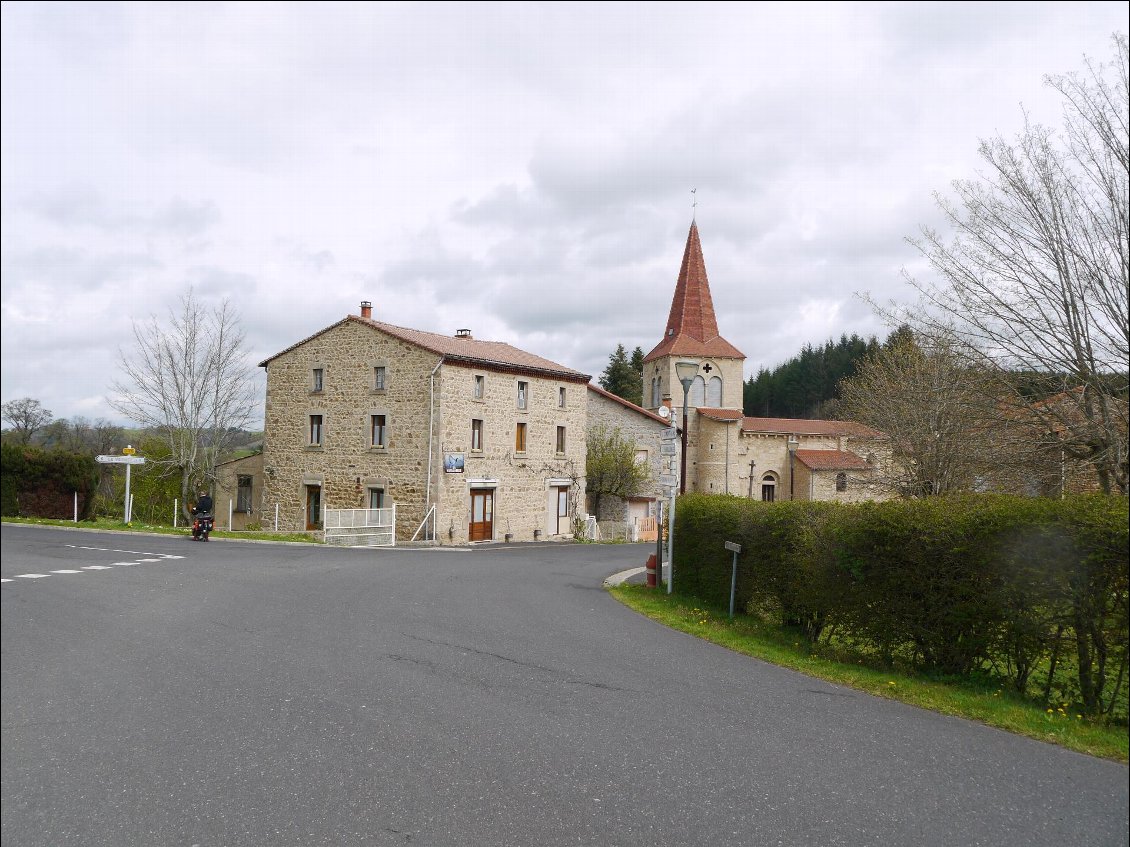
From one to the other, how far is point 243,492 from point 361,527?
11.8 metres

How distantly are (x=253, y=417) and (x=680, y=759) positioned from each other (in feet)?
98.8

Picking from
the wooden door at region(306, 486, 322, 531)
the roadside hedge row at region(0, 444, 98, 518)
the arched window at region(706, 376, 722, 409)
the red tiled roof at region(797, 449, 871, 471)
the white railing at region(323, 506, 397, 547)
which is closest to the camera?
the roadside hedge row at region(0, 444, 98, 518)

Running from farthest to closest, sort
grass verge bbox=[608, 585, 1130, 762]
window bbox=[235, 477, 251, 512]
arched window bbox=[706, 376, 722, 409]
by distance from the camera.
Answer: arched window bbox=[706, 376, 722, 409] → window bbox=[235, 477, 251, 512] → grass verge bbox=[608, 585, 1130, 762]

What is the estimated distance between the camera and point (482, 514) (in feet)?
98.7

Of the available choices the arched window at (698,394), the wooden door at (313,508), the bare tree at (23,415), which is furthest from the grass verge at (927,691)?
the arched window at (698,394)

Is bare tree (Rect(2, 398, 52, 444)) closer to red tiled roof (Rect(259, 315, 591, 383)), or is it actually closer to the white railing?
the white railing

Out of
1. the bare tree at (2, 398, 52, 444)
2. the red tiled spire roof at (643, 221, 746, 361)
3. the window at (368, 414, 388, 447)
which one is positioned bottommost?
the bare tree at (2, 398, 52, 444)

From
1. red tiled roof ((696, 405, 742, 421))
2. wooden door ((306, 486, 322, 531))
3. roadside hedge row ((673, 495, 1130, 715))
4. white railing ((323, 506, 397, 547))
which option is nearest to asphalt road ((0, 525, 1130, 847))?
roadside hedge row ((673, 495, 1130, 715))

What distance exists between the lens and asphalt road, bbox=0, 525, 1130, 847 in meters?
4.17

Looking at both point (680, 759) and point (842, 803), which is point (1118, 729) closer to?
point (842, 803)

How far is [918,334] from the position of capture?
12.1 m

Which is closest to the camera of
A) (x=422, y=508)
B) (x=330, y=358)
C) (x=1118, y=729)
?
(x=1118, y=729)

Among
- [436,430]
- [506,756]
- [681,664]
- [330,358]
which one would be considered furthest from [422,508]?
[506,756]

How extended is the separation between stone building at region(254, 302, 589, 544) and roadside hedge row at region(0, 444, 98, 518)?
66.4 feet
